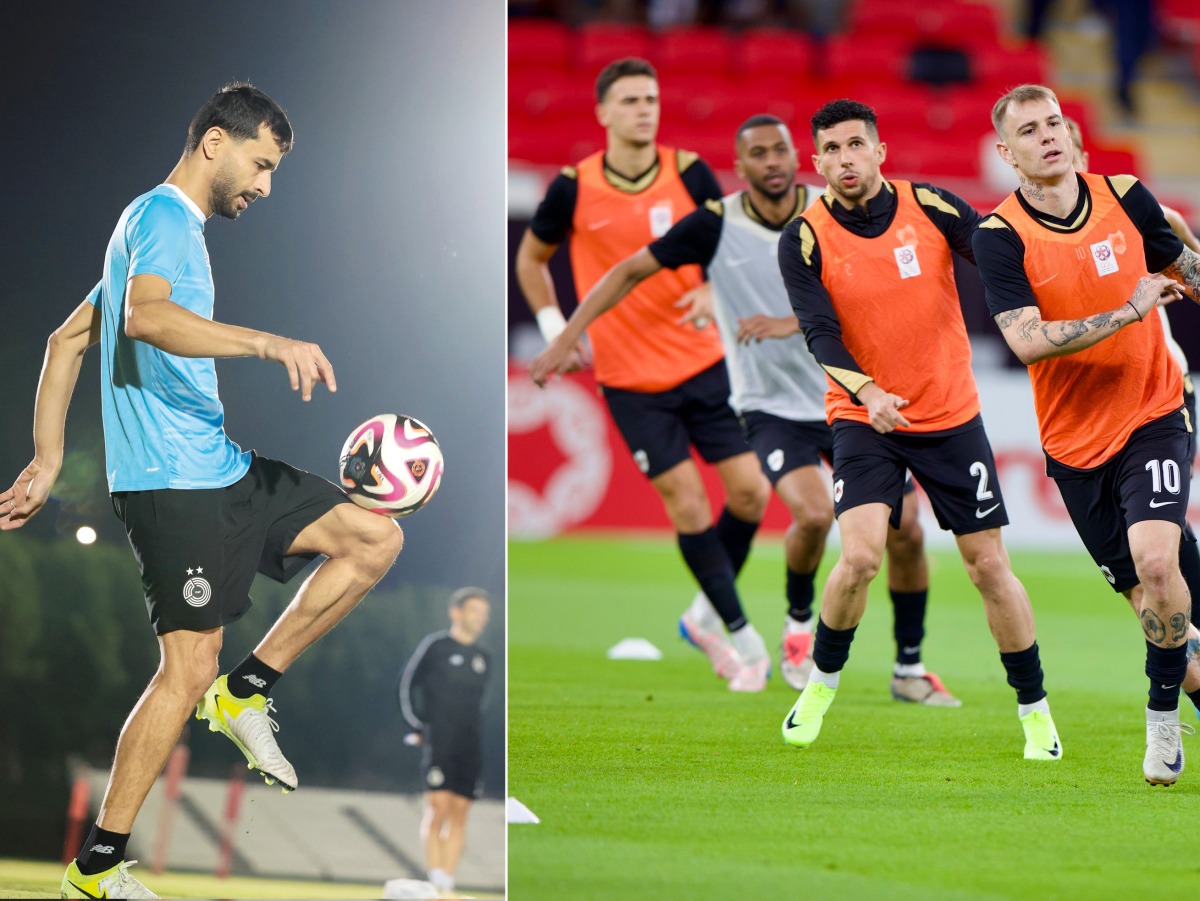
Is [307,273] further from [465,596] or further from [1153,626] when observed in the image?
[1153,626]

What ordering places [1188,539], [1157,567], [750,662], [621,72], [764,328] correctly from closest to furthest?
[1157,567], [1188,539], [764,328], [750,662], [621,72]

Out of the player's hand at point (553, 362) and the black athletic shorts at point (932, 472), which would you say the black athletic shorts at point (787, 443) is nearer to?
the player's hand at point (553, 362)

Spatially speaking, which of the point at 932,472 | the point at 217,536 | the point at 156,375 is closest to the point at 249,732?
the point at 217,536

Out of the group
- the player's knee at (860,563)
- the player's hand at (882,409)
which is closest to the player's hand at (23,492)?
the player's hand at (882,409)

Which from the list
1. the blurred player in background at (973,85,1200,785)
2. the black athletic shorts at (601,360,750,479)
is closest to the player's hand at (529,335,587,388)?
the black athletic shorts at (601,360,750,479)

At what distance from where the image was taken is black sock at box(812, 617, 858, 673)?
5.43 m

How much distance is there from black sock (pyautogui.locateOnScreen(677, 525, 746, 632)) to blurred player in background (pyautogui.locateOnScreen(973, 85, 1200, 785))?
210cm

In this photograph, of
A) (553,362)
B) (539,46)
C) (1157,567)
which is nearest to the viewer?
(1157,567)

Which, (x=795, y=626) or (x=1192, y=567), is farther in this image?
Result: (x=795, y=626)

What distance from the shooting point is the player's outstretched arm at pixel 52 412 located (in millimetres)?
4148

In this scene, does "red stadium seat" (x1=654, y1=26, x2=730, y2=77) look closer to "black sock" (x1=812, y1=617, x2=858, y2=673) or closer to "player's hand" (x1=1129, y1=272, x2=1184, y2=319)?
"black sock" (x1=812, y1=617, x2=858, y2=673)

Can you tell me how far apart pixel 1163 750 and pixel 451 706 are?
235 cm

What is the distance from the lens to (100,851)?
397cm

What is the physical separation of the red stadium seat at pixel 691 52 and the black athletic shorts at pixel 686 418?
40.1 ft
